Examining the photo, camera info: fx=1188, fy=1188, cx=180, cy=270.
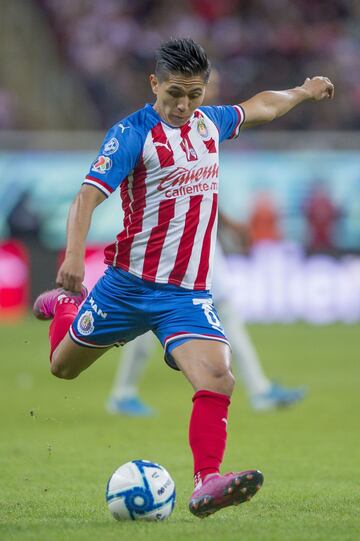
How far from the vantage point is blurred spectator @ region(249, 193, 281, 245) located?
17844 mm

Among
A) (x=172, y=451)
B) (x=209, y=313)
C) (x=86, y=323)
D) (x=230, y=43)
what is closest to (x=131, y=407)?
(x=172, y=451)

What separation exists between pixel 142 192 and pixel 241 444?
3.12m

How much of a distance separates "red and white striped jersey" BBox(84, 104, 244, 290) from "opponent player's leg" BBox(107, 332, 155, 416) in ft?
13.4

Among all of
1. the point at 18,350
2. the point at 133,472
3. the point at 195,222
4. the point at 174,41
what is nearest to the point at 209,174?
the point at 195,222

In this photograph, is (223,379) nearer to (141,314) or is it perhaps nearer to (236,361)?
(141,314)

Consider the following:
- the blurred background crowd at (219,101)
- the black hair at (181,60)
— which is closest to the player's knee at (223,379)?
the black hair at (181,60)

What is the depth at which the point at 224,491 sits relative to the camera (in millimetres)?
5145

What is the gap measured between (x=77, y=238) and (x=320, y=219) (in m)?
12.8

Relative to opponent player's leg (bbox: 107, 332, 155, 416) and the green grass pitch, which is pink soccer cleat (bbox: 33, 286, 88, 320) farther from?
opponent player's leg (bbox: 107, 332, 155, 416)

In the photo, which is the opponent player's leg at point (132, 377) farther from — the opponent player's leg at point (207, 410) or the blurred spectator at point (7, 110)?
the blurred spectator at point (7, 110)

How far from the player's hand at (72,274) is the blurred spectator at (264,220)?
12501mm

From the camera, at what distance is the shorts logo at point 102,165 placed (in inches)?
218

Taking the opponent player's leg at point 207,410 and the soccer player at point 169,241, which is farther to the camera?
the soccer player at point 169,241

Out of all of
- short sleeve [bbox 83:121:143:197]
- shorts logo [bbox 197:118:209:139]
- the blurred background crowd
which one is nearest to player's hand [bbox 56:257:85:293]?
short sleeve [bbox 83:121:143:197]
